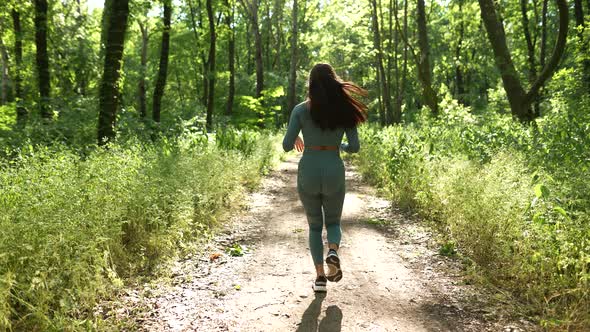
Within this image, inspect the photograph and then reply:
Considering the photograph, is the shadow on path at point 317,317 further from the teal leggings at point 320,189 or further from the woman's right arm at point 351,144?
the woman's right arm at point 351,144

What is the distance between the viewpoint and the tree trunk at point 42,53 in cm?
1251

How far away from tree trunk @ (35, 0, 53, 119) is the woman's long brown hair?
11034 millimetres

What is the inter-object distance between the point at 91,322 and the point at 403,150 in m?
7.49

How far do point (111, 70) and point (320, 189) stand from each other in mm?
5765

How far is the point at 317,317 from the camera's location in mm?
3801

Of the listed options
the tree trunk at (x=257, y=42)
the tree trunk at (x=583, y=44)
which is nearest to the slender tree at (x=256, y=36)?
the tree trunk at (x=257, y=42)

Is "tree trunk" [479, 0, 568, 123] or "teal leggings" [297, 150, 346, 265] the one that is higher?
"tree trunk" [479, 0, 568, 123]

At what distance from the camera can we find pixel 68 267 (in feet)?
11.3

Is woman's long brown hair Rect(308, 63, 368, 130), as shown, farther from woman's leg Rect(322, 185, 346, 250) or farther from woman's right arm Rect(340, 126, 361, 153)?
woman's leg Rect(322, 185, 346, 250)

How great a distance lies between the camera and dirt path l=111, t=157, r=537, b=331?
3682 mm

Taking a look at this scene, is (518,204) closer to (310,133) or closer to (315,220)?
(315,220)

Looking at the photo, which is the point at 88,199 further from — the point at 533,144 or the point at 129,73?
A: the point at 129,73

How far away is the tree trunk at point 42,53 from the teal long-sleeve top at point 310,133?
10819 millimetres

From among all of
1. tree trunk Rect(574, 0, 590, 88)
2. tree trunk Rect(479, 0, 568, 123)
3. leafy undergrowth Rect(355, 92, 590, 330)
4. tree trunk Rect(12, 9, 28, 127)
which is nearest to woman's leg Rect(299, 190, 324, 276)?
leafy undergrowth Rect(355, 92, 590, 330)
